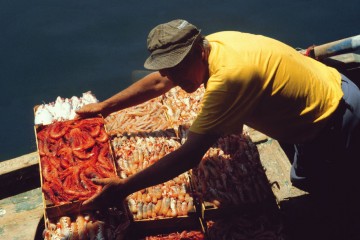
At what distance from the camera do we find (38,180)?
19.4 ft

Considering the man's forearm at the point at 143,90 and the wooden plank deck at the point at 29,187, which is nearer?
the man's forearm at the point at 143,90

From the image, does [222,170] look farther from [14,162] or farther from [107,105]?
[14,162]

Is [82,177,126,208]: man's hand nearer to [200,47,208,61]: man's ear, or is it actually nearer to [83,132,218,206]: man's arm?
[83,132,218,206]: man's arm

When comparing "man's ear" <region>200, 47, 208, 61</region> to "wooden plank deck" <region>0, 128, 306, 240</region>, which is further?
"wooden plank deck" <region>0, 128, 306, 240</region>

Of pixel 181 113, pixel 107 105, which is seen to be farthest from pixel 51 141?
pixel 181 113

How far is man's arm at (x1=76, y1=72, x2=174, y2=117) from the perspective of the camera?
4.60m

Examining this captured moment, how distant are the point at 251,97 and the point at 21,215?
391cm

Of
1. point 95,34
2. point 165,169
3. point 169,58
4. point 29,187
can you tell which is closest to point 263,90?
point 169,58

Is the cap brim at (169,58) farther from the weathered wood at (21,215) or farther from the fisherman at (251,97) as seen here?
the weathered wood at (21,215)

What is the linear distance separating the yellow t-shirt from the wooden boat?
1295 mm

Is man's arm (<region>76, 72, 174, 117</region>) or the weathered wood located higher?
man's arm (<region>76, 72, 174, 117</region>)

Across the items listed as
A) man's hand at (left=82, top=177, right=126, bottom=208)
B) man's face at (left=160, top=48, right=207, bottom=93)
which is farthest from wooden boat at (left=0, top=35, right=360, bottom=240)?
man's face at (left=160, top=48, right=207, bottom=93)

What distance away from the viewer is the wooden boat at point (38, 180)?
4.86 metres

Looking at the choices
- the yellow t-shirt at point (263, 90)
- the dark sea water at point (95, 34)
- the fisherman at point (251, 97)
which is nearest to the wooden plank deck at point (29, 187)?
the fisherman at point (251, 97)
